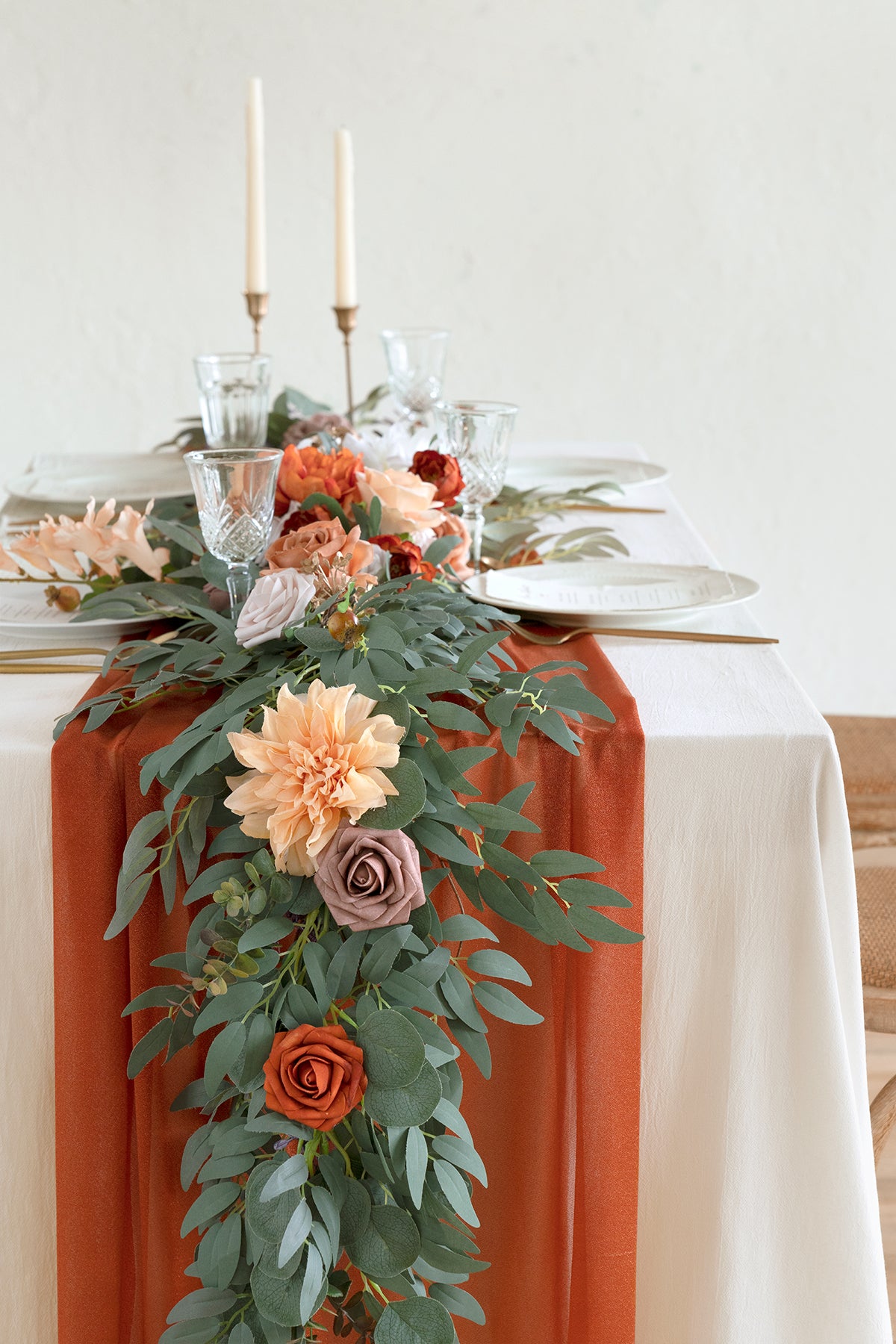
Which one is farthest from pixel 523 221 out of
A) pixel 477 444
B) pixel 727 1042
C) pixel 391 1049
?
pixel 391 1049

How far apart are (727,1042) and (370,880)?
336 millimetres

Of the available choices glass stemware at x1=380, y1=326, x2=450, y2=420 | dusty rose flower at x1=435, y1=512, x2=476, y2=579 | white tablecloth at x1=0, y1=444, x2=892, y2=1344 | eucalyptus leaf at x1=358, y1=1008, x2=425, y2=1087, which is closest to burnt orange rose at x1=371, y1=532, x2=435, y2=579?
dusty rose flower at x1=435, y1=512, x2=476, y2=579

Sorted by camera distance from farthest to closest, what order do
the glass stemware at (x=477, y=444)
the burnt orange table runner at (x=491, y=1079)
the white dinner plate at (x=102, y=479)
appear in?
the white dinner plate at (x=102, y=479) → the glass stemware at (x=477, y=444) → the burnt orange table runner at (x=491, y=1079)

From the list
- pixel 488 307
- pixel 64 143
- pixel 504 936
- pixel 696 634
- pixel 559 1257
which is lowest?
pixel 559 1257

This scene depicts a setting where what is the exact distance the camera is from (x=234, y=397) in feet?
4.69

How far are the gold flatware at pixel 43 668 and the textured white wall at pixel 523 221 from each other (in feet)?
6.30

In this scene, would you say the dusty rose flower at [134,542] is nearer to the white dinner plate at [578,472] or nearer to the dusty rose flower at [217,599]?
the dusty rose flower at [217,599]

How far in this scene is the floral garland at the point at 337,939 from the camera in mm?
671

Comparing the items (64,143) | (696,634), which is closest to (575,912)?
(696,634)

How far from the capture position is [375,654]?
78cm

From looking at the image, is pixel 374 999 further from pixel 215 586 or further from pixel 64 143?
pixel 64 143

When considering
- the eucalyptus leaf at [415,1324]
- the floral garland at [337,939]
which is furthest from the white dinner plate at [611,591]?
the eucalyptus leaf at [415,1324]

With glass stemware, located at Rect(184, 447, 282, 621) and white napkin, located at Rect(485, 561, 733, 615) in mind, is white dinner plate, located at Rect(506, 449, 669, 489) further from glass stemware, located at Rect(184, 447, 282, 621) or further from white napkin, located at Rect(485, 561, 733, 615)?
glass stemware, located at Rect(184, 447, 282, 621)

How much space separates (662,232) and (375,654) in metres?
2.21
